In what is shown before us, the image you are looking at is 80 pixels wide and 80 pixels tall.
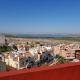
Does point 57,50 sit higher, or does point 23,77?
point 23,77

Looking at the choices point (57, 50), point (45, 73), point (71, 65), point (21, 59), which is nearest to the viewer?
point (45, 73)

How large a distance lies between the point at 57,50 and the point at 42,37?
352 ft

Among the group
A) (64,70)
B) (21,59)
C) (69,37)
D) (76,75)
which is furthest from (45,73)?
(69,37)

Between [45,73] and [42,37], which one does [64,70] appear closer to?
[45,73]

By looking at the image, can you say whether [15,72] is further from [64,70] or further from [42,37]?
[42,37]

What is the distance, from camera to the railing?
4.85ft

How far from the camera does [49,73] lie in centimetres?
163

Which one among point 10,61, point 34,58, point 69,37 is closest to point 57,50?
point 34,58

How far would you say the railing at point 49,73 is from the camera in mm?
1477

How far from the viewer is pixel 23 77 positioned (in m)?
1.52

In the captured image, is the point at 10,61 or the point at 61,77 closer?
the point at 61,77

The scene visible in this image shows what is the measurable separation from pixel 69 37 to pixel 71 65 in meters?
128

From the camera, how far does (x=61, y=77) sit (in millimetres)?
1681

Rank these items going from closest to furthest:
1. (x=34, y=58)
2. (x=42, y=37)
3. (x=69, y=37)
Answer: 1. (x=34, y=58)
2. (x=69, y=37)
3. (x=42, y=37)
